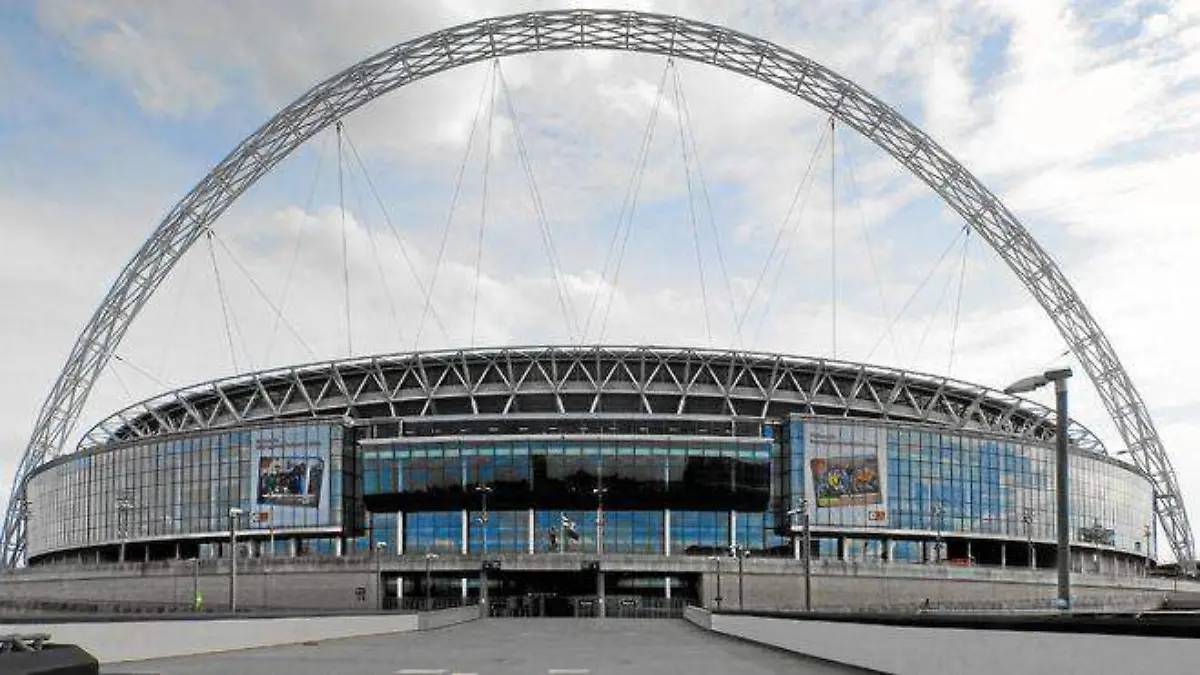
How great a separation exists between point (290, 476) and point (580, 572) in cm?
3516

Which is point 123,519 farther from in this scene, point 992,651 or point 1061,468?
point 992,651

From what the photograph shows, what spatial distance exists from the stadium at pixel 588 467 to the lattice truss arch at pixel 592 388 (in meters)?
0.33

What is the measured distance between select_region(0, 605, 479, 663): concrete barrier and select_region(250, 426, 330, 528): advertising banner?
7168cm

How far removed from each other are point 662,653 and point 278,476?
9712 centimetres

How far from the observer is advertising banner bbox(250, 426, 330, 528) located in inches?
4887

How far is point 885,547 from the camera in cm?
12738

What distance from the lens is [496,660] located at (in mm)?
30594

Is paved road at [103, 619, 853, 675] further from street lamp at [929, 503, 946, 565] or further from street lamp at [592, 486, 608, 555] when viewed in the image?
street lamp at [929, 503, 946, 565]

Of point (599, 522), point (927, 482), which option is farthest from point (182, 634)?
point (927, 482)

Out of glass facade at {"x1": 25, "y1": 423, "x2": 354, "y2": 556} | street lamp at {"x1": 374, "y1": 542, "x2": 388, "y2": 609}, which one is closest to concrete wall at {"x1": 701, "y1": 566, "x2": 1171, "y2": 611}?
street lamp at {"x1": 374, "y1": 542, "x2": 388, "y2": 609}

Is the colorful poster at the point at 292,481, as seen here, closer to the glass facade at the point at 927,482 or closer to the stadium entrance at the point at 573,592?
the stadium entrance at the point at 573,592

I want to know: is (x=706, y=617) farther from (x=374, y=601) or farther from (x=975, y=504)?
(x=975, y=504)

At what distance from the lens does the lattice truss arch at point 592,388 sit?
13150cm

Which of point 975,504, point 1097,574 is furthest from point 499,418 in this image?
point 1097,574
